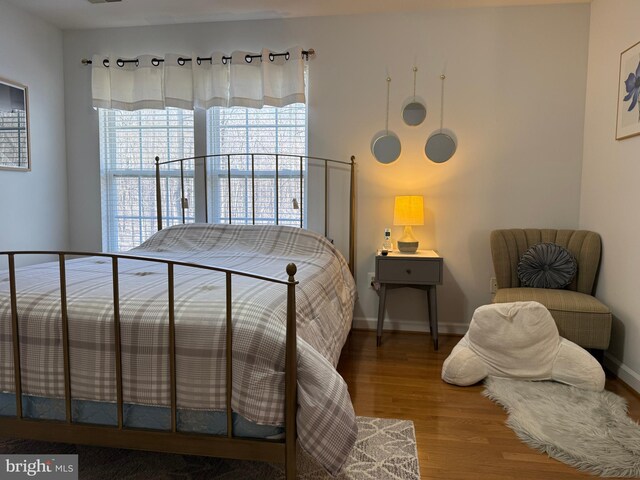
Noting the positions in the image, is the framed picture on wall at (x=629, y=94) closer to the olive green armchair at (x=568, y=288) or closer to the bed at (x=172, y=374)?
the olive green armchair at (x=568, y=288)

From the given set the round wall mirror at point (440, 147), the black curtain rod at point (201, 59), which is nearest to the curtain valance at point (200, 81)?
the black curtain rod at point (201, 59)

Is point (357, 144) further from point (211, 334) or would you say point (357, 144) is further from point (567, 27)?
point (211, 334)

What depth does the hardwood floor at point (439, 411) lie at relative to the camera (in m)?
1.70

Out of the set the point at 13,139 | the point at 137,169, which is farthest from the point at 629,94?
the point at 13,139

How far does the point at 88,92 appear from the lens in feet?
12.0

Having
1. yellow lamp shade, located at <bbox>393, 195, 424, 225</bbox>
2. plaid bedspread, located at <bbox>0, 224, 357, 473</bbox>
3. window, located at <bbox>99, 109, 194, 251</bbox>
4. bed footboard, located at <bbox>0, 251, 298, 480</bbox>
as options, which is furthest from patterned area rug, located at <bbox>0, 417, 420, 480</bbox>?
window, located at <bbox>99, 109, 194, 251</bbox>

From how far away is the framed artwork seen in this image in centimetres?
312

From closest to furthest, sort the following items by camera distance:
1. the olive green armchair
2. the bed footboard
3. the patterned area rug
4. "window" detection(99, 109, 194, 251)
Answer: the bed footboard → the patterned area rug → the olive green armchair → "window" detection(99, 109, 194, 251)

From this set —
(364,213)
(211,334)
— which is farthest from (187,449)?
(364,213)

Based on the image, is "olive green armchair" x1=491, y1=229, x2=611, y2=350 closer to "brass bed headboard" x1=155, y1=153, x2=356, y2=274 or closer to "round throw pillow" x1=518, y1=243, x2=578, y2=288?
"round throw pillow" x1=518, y1=243, x2=578, y2=288

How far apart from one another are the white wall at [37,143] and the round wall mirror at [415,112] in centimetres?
268

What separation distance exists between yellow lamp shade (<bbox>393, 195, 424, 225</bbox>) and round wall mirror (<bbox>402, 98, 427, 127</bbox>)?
1.86 ft

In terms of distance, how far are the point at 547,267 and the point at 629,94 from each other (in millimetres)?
1068

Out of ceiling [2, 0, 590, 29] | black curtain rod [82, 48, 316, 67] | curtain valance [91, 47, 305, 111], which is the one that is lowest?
curtain valance [91, 47, 305, 111]
